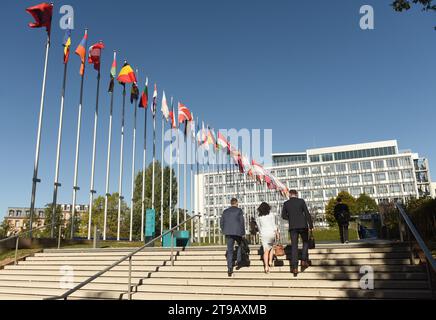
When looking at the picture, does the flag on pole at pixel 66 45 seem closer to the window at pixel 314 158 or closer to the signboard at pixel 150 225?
the signboard at pixel 150 225

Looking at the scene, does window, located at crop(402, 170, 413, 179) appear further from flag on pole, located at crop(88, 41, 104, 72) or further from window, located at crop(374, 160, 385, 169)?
flag on pole, located at crop(88, 41, 104, 72)

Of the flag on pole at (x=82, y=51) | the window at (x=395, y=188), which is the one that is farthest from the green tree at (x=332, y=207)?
the flag on pole at (x=82, y=51)

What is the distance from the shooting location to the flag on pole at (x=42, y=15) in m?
17.3

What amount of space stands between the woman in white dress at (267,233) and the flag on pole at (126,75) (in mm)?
14694

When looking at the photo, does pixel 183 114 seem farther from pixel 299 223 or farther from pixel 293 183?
pixel 293 183

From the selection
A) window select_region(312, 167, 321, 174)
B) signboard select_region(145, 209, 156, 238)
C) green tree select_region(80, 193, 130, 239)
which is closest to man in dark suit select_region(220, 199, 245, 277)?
signboard select_region(145, 209, 156, 238)

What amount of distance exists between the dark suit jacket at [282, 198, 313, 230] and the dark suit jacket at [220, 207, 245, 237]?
1190 mm

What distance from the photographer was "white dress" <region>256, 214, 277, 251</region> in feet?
28.1

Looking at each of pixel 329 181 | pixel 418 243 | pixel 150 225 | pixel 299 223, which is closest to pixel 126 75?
pixel 150 225

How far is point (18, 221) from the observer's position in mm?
112938

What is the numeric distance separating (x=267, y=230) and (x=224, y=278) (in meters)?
1.56
